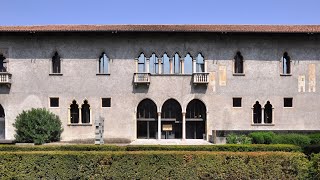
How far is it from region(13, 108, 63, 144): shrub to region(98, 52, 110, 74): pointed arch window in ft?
18.7

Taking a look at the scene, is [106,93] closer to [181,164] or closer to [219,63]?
[219,63]

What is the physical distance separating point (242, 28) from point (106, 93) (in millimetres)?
12982

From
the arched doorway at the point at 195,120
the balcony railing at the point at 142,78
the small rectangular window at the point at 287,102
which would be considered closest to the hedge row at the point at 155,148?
the balcony railing at the point at 142,78

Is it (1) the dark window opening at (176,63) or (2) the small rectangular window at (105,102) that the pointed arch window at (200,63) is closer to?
(1) the dark window opening at (176,63)

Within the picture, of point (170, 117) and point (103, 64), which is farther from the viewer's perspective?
point (170, 117)

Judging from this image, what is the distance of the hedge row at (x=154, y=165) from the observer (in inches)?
420

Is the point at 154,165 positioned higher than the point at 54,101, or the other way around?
the point at 54,101

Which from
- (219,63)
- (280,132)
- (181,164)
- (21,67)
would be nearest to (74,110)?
(21,67)

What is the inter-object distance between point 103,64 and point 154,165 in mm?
14887

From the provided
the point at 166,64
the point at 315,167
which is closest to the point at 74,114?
the point at 166,64

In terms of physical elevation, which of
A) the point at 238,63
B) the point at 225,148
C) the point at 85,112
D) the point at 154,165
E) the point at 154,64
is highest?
the point at 238,63

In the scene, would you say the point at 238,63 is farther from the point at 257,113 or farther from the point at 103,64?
the point at 103,64

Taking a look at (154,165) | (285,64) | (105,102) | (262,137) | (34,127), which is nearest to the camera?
(154,165)

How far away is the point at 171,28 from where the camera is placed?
23578 mm
